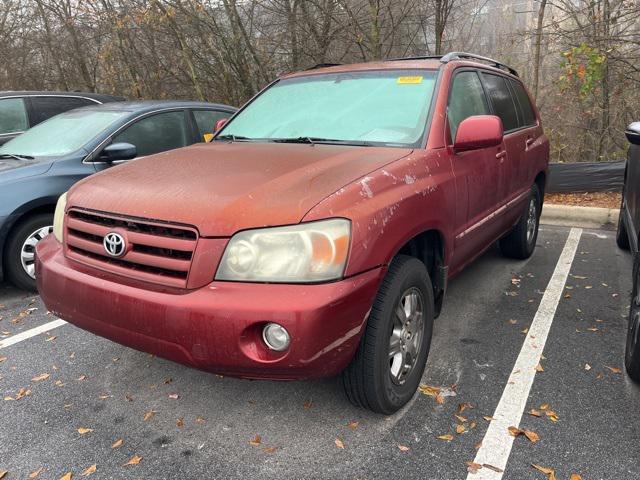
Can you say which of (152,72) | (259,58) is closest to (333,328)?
(259,58)

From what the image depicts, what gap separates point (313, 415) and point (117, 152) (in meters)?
3.07

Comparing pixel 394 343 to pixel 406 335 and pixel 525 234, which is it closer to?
pixel 406 335

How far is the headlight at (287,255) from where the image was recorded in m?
2.05

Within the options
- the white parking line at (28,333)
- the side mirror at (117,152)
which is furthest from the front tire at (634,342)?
the side mirror at (117,152)

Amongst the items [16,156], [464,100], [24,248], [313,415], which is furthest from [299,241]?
[16,156]

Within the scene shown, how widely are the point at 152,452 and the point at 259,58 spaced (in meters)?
9.89

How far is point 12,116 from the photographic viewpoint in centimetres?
647

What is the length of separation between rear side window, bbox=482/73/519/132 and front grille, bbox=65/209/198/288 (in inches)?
113

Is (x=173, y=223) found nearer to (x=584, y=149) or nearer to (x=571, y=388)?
(x=571, y=388)

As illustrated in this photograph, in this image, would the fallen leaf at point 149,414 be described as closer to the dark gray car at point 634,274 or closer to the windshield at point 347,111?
the windshield at point 347,111

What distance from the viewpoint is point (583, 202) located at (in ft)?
23.9

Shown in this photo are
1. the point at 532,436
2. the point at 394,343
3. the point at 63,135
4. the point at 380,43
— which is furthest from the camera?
the point at 380,43

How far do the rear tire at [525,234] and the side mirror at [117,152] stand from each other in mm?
3519

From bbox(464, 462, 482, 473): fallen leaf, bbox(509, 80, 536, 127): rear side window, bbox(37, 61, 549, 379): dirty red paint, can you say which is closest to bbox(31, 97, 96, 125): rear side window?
bbox(37, 61, 549, 379): dirty red paint
